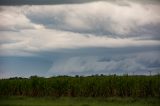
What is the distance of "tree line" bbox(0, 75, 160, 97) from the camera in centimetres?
3356

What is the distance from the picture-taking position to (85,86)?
35.2m

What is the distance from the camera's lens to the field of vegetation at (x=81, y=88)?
33281 mm

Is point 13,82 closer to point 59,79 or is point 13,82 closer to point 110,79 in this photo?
point 59,79

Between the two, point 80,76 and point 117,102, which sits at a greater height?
point 80,76

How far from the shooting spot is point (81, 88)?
35219mm

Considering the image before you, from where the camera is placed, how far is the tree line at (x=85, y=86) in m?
33.6

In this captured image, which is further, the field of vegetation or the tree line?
the tree line

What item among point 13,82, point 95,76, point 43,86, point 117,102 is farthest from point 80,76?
point 117,102

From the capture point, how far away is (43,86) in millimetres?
36656

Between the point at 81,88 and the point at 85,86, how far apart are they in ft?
1.44

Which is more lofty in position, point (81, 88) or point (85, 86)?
point (85, 86)

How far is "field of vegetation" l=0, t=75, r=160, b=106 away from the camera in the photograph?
33.3 metres

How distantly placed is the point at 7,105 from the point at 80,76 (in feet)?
42.9

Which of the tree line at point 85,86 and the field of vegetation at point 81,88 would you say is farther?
the tree line at point 85,86
